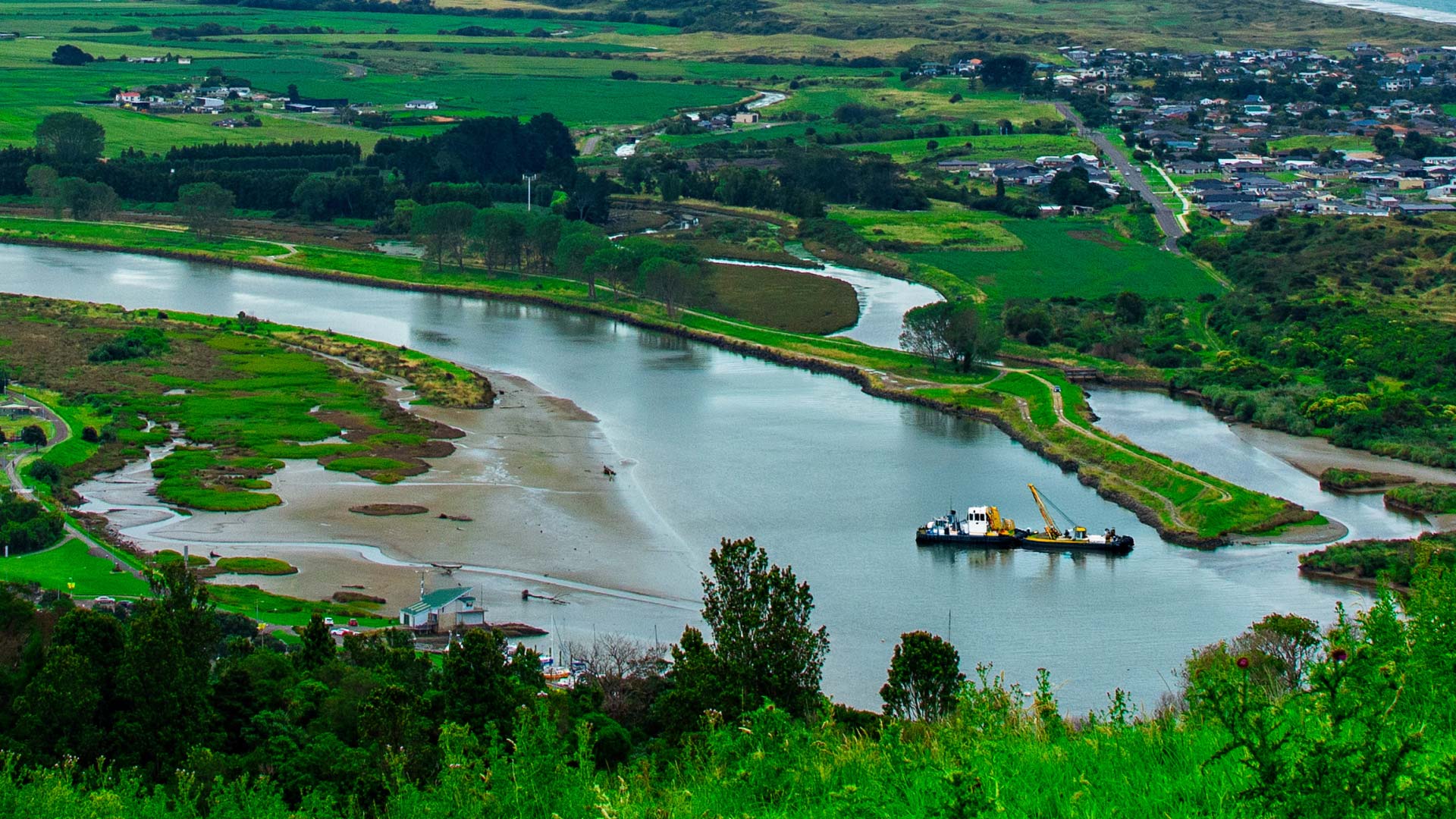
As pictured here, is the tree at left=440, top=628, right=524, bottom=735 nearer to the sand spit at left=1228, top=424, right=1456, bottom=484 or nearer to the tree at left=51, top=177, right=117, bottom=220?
the sand spit at left=1228, top=424, right=1456, bottom=484

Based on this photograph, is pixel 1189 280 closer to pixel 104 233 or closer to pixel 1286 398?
pixel 1286 398

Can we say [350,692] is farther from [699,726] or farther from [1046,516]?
[1046,516]

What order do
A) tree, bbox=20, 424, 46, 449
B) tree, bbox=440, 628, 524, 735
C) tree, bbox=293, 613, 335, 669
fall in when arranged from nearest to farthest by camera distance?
tree, bbox=440, 628, 524, 735, tree, bbox=293, 613, 335, 669, tree, bbox=20, 424, 46, 449

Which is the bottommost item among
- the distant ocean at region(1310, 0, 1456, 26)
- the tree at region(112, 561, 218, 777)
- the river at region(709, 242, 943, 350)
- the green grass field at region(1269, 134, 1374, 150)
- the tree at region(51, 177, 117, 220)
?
the tree at region(51, 177, 117, 220)

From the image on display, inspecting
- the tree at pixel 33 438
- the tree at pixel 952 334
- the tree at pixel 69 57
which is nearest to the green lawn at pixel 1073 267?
the tree at pixel 952 334

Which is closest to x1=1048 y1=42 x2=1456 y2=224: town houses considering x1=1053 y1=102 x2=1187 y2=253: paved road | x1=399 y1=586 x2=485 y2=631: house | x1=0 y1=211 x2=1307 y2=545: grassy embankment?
x1=1053 y1=102 x2=1187 y2=253: paved road

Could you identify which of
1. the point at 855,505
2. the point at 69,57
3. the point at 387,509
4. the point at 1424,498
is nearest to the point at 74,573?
the point at 387,509

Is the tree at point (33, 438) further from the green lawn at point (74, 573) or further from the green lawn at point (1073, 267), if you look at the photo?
the green lawn at point (1073, 267)
